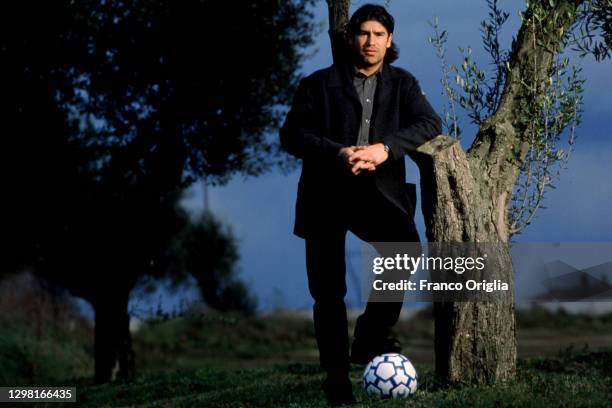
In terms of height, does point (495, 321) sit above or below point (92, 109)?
below

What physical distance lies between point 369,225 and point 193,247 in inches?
819

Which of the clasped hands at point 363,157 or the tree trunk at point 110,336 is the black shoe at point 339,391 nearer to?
the clasped hands at point 363,157

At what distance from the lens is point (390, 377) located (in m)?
10.9

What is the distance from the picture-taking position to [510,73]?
12219 millimetres

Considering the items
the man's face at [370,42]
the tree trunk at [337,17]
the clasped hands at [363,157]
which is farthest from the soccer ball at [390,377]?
the tree trunk at [337,17]

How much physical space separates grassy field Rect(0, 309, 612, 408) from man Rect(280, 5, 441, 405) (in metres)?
1.52

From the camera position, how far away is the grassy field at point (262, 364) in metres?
10.8

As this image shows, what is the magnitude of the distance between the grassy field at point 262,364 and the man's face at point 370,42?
3.67 metres

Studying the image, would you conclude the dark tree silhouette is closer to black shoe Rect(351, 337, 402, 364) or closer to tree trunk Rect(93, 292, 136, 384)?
tree trunk Rect(93, 292, 136, 384)

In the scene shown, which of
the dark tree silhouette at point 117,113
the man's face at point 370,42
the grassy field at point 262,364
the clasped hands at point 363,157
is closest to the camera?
the clasped hands at point 363,157

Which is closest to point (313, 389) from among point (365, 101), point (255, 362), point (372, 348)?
point (372, 348)

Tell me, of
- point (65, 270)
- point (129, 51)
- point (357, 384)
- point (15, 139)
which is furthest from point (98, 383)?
point (357, 384)

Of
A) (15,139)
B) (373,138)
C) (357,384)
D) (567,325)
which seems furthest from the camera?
(567,325)

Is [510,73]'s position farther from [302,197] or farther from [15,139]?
[15,139]
